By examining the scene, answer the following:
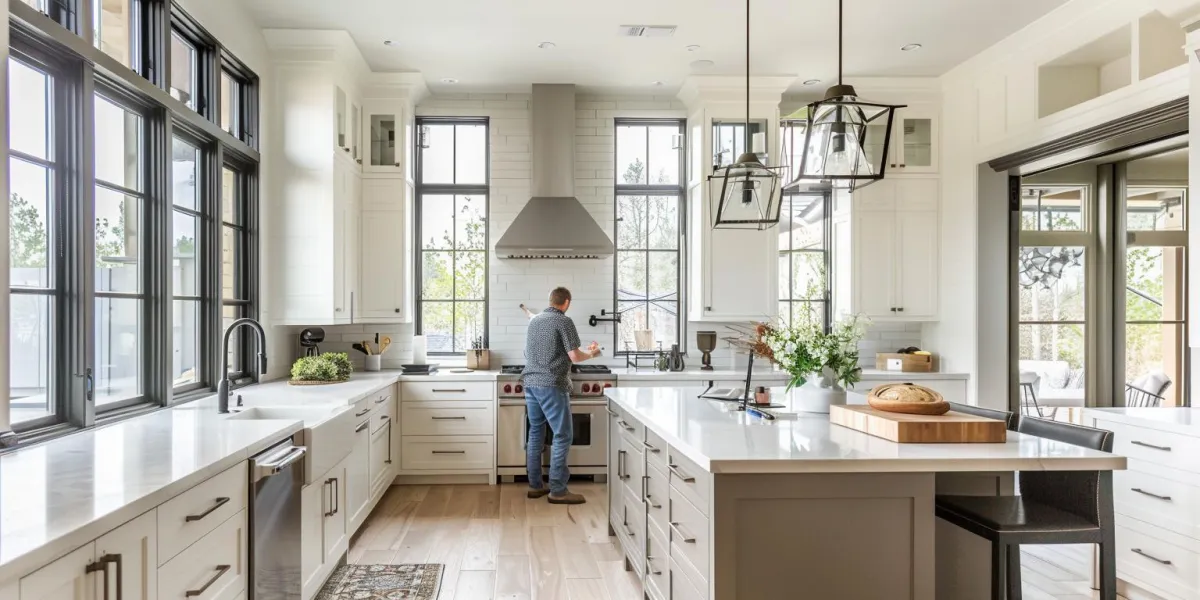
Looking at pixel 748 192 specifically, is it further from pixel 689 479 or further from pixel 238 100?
pixel 238 100

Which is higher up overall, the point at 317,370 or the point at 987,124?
the point at 987,124

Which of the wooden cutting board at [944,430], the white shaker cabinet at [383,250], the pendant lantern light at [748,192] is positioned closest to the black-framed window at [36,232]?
the pendant lantern light at [748,192]

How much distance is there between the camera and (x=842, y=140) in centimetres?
229

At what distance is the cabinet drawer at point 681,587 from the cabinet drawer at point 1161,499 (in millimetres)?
1842

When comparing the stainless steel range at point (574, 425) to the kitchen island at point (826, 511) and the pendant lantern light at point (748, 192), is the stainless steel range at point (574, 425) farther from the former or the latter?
the kitchen island at point (826, 511)

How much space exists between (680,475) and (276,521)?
1503mm

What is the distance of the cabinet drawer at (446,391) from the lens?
5234 millimetres

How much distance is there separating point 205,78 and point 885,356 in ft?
16.7

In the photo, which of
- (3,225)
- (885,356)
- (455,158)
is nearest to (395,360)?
(455,158)

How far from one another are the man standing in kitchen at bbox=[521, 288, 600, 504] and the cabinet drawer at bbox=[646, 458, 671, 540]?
6.13 ft

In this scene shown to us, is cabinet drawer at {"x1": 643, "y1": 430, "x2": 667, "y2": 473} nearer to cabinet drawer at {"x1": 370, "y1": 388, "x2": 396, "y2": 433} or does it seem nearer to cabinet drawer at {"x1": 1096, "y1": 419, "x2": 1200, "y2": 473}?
cabinet drawer at {"x1": 1096, "y1": 419, "x2": 1200, "y2": 473}

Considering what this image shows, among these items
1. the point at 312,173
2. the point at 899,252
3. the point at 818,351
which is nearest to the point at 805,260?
the point at 899,252

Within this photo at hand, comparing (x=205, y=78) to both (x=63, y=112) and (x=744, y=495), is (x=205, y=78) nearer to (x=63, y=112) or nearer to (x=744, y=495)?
(x=63, y=112)

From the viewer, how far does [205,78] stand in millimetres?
3816
